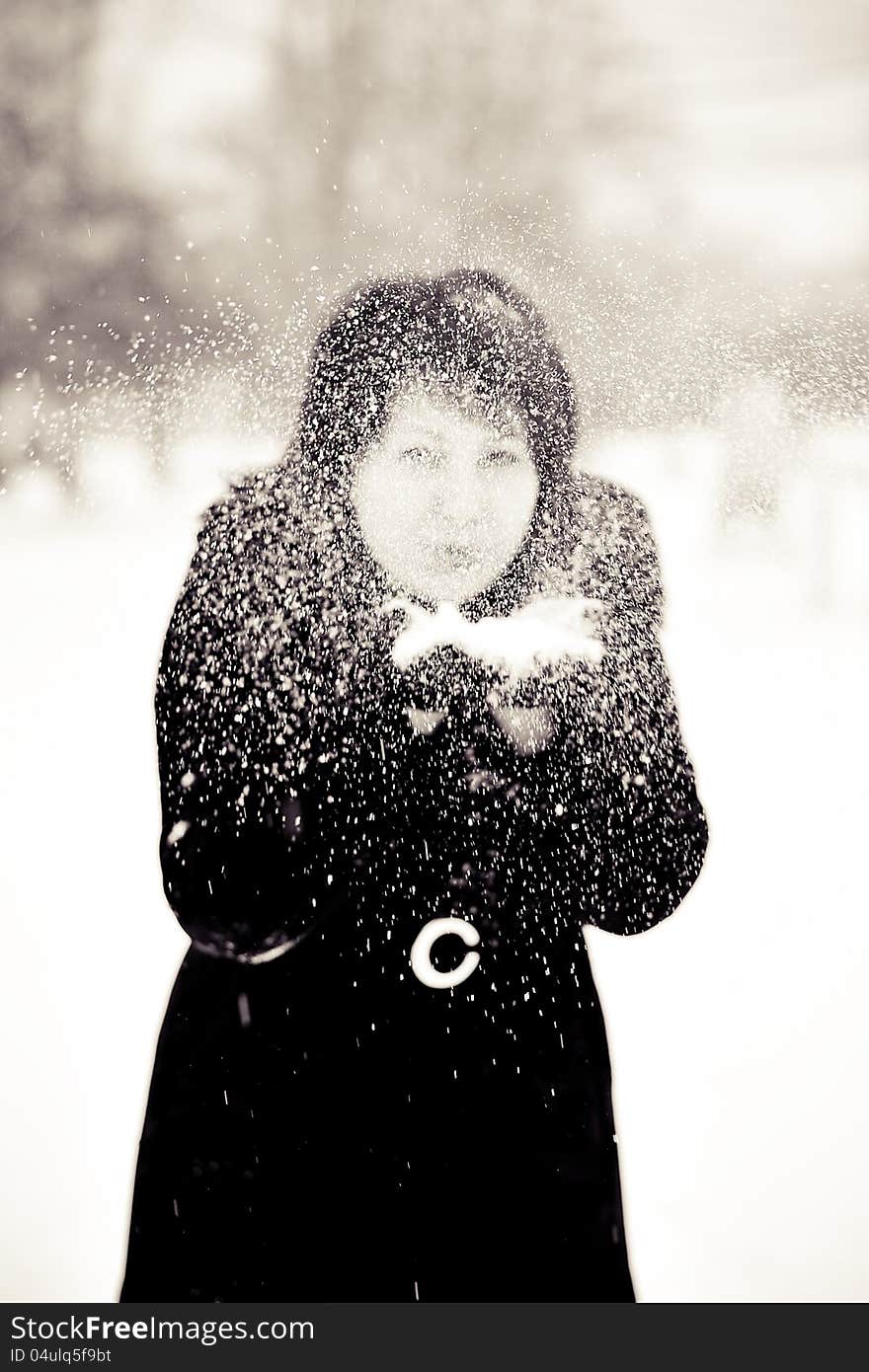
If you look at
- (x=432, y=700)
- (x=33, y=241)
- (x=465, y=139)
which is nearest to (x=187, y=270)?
(x=33, y=241)

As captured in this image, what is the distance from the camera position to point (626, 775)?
2.67 ft

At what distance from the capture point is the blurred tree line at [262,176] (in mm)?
806

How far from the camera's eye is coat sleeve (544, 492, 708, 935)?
0.80 metres

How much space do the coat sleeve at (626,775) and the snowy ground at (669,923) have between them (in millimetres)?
19

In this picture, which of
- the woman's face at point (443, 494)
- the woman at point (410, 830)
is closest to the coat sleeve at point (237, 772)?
the woman at point (410, 830)

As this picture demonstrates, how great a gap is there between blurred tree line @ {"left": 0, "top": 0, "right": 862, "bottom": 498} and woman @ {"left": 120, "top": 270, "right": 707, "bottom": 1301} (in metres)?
0.05

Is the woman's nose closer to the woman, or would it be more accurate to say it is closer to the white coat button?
the woman

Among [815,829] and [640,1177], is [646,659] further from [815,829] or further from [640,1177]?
[640,1177]

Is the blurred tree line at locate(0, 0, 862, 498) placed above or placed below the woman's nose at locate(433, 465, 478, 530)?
above

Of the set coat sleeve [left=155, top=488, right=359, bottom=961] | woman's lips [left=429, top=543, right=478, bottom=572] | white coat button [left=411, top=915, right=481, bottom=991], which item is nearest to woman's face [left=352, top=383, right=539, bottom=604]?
woman's lips [left=429, top=543, right=478, bottom=572]

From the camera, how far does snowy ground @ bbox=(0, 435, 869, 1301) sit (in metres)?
0.80

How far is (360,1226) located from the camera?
0.77 m

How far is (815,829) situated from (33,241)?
3.07ft

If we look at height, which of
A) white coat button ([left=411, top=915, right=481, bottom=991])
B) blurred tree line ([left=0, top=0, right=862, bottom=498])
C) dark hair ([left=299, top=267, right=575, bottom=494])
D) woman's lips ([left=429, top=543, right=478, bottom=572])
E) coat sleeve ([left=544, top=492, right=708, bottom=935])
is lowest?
white coat button ([left=411, top=915, right=481, bottom=991])
